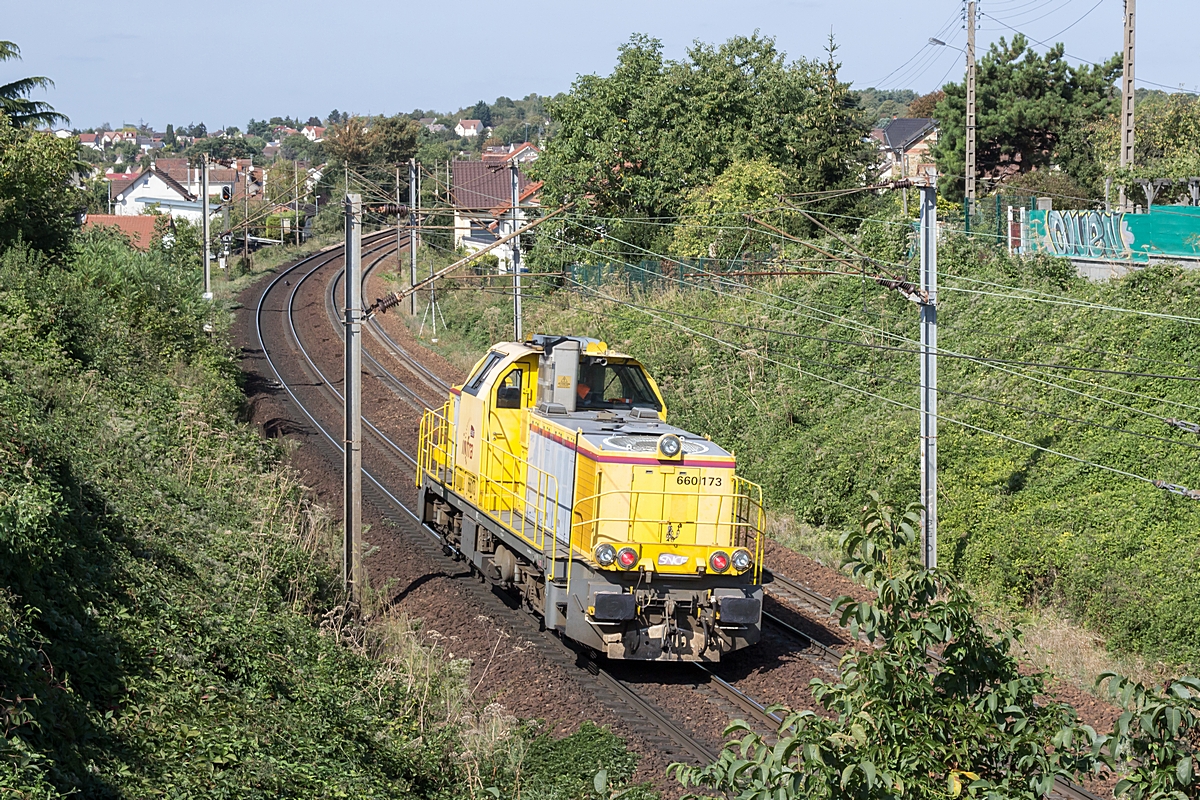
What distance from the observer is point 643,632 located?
12375 millimetres

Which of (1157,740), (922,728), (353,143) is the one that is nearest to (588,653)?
(922,728)

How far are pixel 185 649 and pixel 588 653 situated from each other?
17.2 feet

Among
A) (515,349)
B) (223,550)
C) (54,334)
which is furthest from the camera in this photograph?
(54,334)

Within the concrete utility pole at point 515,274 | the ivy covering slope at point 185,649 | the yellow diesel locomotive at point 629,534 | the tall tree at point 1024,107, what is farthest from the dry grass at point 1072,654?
the tall tree at point 1024,107

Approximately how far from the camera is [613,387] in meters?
15.2

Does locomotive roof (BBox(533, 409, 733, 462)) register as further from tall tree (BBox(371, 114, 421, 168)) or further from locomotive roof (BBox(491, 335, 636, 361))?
tall tree (BBox(371, 114, 421, 168))

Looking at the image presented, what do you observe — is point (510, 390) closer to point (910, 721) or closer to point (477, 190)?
point (910, 721)

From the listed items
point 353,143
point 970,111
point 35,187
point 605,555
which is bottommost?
point 605,555

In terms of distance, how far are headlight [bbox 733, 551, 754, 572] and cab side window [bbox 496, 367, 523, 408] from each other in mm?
4456

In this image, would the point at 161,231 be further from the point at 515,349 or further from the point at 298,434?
the point at 515,349

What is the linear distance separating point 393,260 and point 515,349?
46.3m

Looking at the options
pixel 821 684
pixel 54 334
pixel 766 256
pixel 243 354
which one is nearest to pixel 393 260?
pixel 243 354

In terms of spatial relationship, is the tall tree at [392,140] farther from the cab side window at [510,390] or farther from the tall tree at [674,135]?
the cab side window at [510,390]

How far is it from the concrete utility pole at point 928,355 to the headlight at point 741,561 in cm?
324
